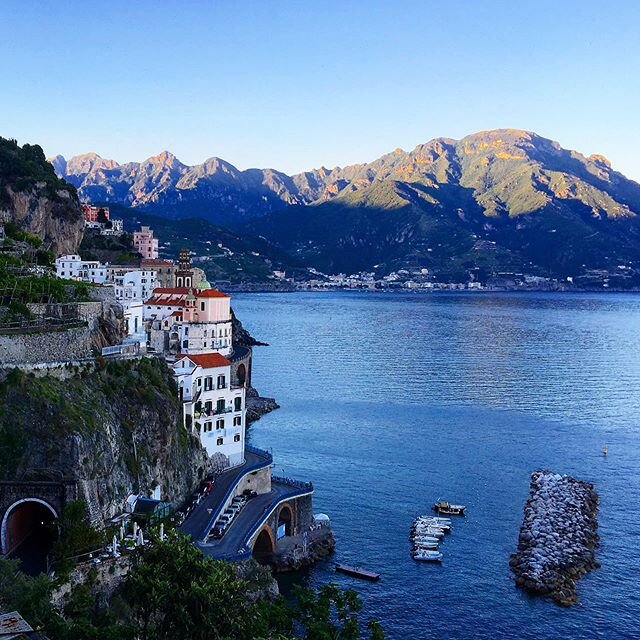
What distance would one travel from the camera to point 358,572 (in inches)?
1857

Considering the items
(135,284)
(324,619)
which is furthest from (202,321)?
(324,619)

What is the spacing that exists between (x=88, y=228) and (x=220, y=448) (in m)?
75.8

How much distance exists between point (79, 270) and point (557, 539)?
5781 centimetres

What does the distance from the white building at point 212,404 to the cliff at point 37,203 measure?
1927 inches

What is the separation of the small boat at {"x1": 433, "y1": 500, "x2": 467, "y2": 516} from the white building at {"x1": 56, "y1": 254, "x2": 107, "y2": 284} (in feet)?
150

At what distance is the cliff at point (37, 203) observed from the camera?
100 m

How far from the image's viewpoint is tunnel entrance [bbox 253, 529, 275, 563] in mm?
48125

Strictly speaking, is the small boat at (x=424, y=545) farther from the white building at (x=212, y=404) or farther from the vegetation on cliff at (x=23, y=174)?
the vegetation on cliff at (x=23, y=174)

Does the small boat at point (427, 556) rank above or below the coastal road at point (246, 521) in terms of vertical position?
below

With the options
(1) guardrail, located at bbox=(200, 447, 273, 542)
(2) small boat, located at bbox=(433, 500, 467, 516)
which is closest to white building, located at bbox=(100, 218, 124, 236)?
(1) guardrail, located at bbox=(200, 447, 273, 542)

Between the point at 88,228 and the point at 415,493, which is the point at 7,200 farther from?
the point at 415,493

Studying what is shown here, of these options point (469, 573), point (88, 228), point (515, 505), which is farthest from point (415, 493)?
point (88, 228)

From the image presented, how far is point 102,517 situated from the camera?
1544 inches

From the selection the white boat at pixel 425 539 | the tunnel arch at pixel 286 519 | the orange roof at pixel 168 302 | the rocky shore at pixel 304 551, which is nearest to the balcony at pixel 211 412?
the tunnel arch at pixel 286 519
